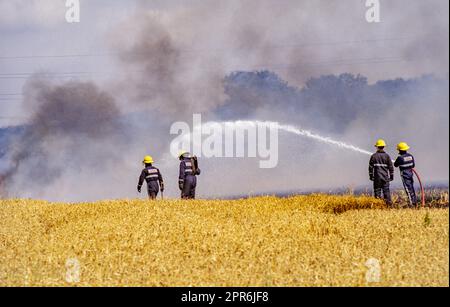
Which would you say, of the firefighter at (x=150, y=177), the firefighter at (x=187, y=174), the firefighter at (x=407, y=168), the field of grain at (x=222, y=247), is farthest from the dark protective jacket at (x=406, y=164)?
the firefighter at (x=150, y=177)

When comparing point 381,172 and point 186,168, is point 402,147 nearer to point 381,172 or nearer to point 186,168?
point 381,172

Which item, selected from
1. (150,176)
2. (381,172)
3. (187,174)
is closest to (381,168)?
(381,172)

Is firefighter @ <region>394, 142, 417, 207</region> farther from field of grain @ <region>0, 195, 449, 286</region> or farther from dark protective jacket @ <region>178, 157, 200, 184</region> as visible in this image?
dark protective jacket @ <region>178, 157, 200, 184</region>

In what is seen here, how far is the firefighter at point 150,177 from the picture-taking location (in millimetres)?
22656

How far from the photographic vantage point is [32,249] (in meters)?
13.0

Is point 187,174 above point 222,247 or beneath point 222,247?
above

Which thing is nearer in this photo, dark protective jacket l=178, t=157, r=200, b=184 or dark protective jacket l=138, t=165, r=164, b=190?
dark protective jacket l=178, t=157, r=200, b=184

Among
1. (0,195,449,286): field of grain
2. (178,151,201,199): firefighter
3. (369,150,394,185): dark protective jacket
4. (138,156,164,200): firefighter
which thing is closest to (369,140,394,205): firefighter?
(369,150,394,185): dark protective jacket

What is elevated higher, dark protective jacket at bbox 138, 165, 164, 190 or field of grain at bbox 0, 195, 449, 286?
dark protective jacket at bbox 138, 165, 164, 190

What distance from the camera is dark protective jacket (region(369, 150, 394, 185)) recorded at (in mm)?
20703

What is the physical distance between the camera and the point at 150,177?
22.7 m

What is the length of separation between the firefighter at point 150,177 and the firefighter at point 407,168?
28.4ft

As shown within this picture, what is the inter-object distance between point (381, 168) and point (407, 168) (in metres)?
0.89
